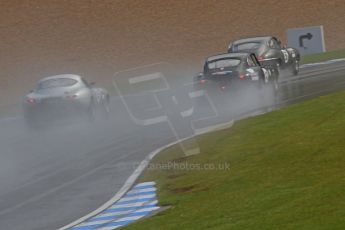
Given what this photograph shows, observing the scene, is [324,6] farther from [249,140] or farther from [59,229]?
[59,229]

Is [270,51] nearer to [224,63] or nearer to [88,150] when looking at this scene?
[224,63]

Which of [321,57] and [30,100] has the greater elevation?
[30,100]

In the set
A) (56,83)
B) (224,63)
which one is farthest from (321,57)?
(56,83)

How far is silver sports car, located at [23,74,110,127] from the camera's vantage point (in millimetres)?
25656

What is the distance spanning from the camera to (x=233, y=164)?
16.8m

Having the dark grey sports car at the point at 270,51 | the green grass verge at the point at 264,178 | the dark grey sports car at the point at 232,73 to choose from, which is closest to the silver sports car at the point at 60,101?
the dark grey sports car at the point at 232,73

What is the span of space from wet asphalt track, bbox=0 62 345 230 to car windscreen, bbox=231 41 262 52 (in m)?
1.68

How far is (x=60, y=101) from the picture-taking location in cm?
2562

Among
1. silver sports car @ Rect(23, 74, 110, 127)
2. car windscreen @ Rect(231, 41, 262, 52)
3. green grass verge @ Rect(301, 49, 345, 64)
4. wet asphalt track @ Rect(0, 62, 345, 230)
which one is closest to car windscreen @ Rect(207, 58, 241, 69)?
wet asphalt track @ Rect(0, 62, 345, 230)

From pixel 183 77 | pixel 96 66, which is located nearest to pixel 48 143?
pixel 183 77

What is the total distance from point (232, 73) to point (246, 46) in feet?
24.3

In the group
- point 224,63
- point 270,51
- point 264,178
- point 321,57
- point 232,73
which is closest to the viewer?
point 264,178

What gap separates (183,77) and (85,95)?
17.9 m

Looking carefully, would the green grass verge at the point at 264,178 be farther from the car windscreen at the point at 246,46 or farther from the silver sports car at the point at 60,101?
the car windscreen at the point at 246,46
